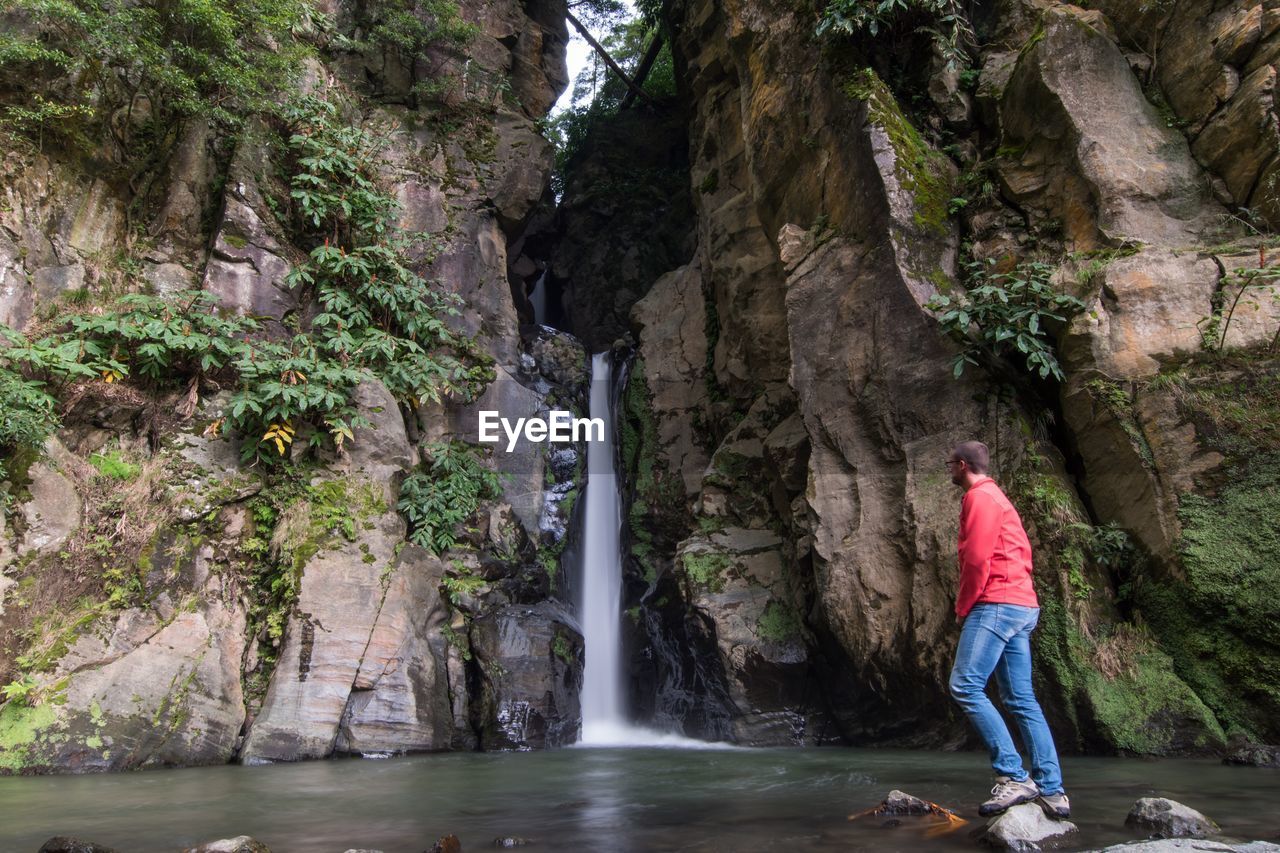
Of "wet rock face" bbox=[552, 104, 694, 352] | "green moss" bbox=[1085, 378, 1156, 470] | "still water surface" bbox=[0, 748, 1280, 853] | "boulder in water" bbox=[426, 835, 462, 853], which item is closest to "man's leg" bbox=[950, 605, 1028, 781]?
"still water surface" bbox=[0, 748, 1280, 853]

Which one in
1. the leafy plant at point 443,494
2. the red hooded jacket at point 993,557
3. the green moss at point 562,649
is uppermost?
the leafy plant at point 443,494

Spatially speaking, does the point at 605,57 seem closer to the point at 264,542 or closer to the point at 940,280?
the point at 940,280

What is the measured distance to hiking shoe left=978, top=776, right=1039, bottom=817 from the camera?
3840 mm

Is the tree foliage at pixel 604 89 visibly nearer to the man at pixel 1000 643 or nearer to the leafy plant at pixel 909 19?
the leafy plant at pixel 909 19

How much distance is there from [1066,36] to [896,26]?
86.3 inches

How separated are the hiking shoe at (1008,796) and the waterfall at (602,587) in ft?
22.7

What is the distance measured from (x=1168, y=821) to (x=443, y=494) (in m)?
9.00

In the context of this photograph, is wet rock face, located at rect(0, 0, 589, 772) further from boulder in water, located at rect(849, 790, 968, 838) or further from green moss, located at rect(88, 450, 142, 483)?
boulder in water, located at rect(849, 790, 968, 838)

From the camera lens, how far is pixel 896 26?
414 inches

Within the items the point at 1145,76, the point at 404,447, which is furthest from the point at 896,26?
the point at 404,447

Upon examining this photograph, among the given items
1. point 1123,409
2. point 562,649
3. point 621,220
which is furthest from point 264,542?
point 621,220

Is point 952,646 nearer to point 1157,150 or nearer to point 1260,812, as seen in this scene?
point 1260,812

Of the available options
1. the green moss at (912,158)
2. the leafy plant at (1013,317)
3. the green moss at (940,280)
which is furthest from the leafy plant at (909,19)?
the leafy plant at (1013,317)

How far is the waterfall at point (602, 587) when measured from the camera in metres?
11.1
